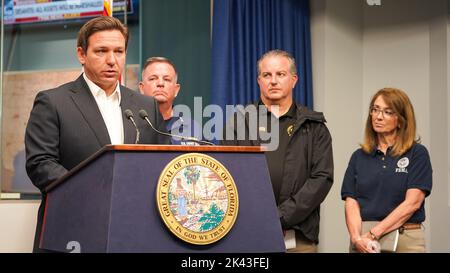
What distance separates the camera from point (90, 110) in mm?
2287

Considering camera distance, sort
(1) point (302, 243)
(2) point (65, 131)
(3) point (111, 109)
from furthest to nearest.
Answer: (1) point (302, 243)
(3) point (111, 109)
(2) point (65, 131)

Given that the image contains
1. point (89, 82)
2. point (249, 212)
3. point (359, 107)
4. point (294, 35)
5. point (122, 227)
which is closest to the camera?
point (122, 227)

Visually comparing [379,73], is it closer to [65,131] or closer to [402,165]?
[402,165]

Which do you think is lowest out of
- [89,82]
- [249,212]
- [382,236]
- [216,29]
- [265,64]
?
[382,236]

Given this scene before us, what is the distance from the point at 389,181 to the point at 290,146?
63cm

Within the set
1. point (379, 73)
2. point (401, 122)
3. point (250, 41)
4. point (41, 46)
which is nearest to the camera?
point (401, 122)

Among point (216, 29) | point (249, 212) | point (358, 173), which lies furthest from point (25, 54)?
point (249, 212)

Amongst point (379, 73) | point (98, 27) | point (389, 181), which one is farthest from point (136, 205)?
point (379, 73)

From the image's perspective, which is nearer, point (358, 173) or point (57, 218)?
point (57, 218)

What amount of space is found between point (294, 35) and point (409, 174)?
6.16 feet

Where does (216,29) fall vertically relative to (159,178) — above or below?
above

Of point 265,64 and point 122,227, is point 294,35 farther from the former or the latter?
point 122,227

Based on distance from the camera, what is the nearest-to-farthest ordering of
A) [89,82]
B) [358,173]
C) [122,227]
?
[122,227] → [89,82] → [358,173]

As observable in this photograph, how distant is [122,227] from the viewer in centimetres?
169
